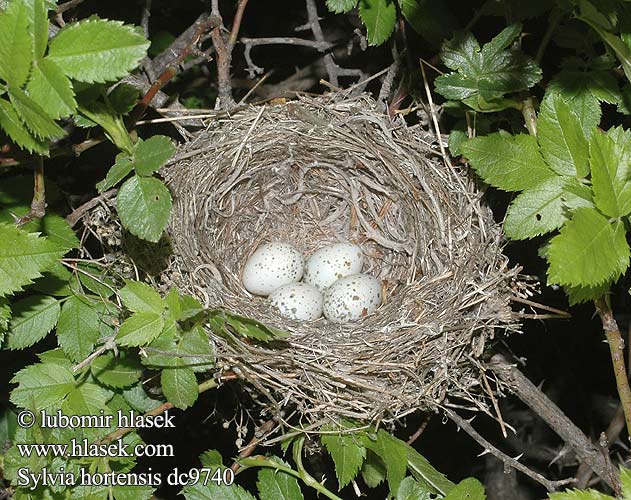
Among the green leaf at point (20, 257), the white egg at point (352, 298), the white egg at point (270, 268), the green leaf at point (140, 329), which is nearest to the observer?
the green leaf at point (20, 257)

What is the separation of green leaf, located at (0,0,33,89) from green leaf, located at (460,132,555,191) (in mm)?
717

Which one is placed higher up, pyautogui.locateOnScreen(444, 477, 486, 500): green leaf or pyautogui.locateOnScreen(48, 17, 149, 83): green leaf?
pyautogui.locateOnScreen(48, 17, 149, 83): green leaf

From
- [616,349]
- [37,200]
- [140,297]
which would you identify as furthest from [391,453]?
[37,200]

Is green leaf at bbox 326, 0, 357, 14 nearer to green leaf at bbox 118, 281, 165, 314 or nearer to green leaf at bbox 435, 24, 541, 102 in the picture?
green leaf at bbox 435, 24, 541, 102

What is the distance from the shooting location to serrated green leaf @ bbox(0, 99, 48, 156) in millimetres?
1005

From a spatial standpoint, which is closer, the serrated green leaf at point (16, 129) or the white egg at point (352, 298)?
the serrated green leaf at point (16, 129)

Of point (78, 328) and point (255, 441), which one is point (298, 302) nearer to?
point (255, 441)

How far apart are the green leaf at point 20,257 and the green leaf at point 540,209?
0.74 metres

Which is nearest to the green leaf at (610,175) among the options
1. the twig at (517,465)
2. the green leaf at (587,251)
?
the green leaf at (587,251)

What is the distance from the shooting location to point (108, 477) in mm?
1308

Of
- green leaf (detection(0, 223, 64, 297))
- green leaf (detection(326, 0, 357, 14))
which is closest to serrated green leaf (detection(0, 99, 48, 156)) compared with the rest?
green leaf (detection(0, 223, 64, 297))

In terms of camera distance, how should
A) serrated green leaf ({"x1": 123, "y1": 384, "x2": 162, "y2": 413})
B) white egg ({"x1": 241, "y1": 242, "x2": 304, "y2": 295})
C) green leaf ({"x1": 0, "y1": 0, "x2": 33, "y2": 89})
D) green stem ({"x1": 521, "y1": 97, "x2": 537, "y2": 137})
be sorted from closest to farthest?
green leaf ({"x1": 0, "y1": 0, "x2": 33, "y2": 89}) → green stem ({"x1": 521, "y1": 97, "x2": 537, "y2": 137}) → serrated green leaf ({"x1": 123, "y1": 384, "x2": 162, "y2": 413}) → white egg ({"x1": 241, "y1": 242, "x2": 304, "y2": 295})

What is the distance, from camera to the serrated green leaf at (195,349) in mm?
1258

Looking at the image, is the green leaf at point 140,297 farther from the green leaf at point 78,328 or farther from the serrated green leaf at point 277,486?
the serrated green leaf at point 277,486
